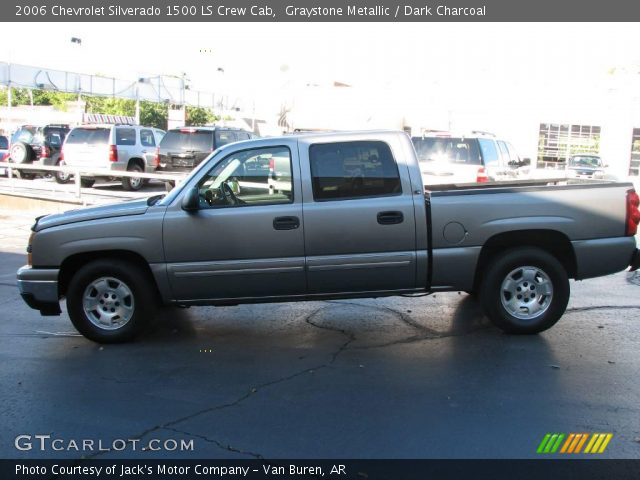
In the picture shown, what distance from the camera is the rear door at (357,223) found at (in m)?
5.78

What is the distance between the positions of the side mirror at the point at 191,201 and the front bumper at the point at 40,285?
135 cm

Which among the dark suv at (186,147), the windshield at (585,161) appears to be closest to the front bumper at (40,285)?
the dark suv at (186,147)

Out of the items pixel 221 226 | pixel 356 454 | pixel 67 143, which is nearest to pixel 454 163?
pixel 221 226

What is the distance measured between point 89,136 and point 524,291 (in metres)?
15.9

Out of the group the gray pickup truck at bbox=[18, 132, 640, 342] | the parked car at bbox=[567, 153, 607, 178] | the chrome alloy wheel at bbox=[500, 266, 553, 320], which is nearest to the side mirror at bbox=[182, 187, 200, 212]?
the gray pickup truck at bbox=[18, 132, 640, 342]

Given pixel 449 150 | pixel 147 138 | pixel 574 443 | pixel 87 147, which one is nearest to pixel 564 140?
pixel 147 138

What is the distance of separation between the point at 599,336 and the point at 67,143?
16740 mm

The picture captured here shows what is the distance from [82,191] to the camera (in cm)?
1505

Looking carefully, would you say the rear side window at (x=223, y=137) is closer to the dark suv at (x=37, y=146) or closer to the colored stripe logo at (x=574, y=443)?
→ the dark suv at (x=37, y=146)

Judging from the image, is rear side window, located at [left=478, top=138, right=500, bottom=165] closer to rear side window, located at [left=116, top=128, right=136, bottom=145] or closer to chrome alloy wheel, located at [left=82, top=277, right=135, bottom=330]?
chrome alloy wheel, located at [left=82, top=277, right=135, bottom=330]

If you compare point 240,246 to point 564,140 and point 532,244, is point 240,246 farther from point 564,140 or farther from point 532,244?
point 564,140

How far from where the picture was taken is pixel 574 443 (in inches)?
156

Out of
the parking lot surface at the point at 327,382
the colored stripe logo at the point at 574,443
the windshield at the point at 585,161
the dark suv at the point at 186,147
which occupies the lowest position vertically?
the colored stripe logo at the point at 574,443
